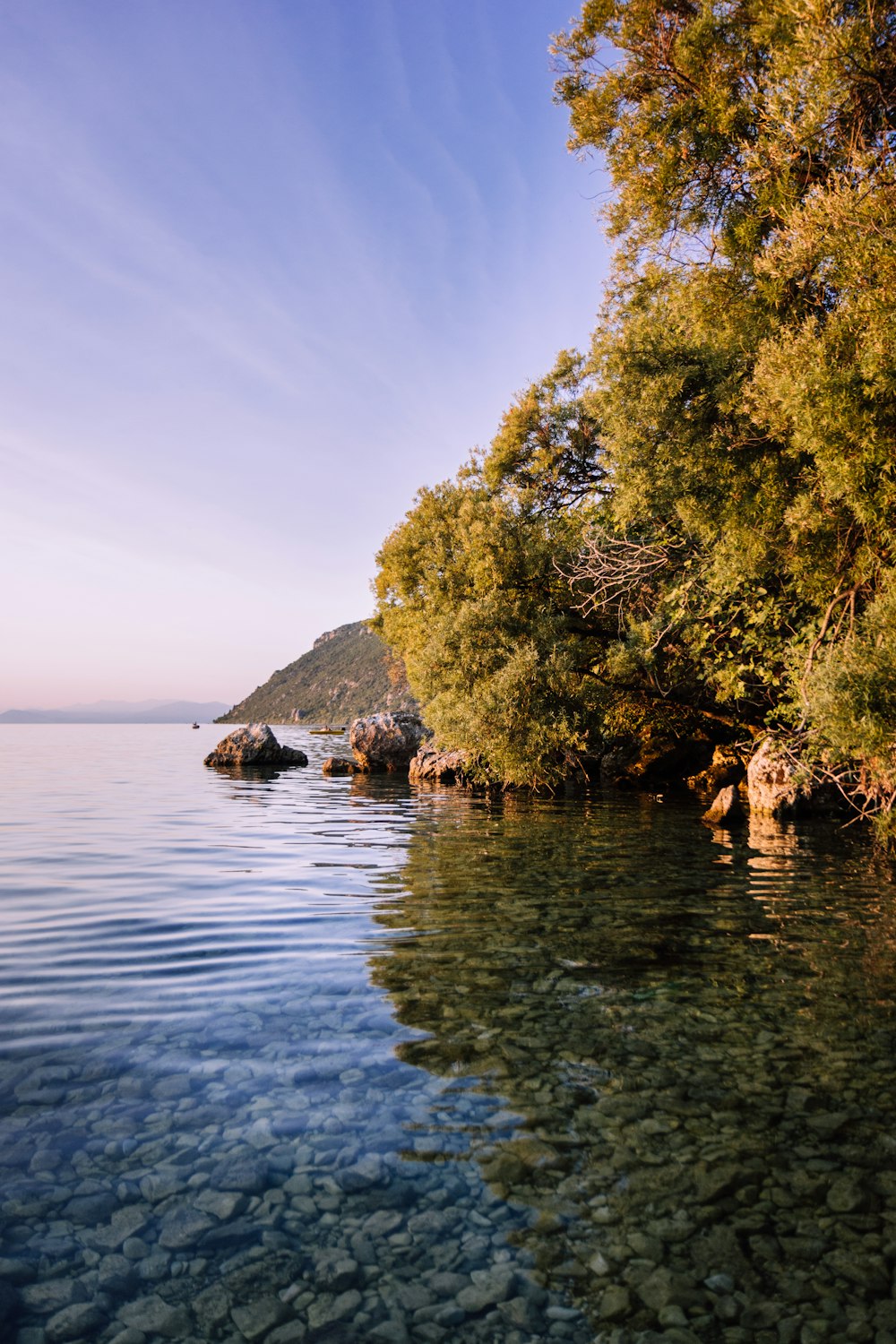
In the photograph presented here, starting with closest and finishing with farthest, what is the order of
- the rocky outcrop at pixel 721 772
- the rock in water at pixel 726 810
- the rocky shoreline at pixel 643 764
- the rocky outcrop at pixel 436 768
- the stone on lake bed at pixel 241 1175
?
the stone on lake bed at pixel 241 1175 < the rock in water at pixel 726 810 < the rocky shoreline at pixel 643 764 < the rocky outcrop at pixel 721 772 < the rocky outcrop at pixel 436 768

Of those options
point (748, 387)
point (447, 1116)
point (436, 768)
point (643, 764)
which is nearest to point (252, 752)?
point (436, 768)

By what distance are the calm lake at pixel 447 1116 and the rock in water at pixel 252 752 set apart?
3370cm

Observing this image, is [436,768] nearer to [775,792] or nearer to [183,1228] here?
[775,792]

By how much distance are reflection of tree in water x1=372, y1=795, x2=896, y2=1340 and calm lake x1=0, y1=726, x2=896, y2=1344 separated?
0.02 meters

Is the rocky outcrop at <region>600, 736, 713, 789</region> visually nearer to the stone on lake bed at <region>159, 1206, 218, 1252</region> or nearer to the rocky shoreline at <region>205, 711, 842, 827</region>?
the rocky shoreline at <region>205, 711, 842, 827</region>

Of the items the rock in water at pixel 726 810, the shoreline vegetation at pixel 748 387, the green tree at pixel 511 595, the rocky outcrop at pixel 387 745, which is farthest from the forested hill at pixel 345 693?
the rock in water at pixel 726 810

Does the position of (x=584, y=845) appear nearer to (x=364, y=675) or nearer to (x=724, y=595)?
(x=724, y=595)

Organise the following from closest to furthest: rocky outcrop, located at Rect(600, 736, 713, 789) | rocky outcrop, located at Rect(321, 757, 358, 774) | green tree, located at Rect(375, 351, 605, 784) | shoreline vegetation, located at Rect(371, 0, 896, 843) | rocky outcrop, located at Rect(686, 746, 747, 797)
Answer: shoreline vegetation, located at Rect(371, 0, 896, 843) < green tree, located at Rect(375, 351, 605, 784) < rocky outcrop, located at Rect(686, 746, 747, 797) < rocky outcrop, located at Rect(600, 736, 713, 789) < rocky outcrop, located at Rect(321, 757, 358, 774)

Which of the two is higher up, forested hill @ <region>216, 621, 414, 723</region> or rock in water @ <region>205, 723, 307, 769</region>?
forested hill @ <region>216, 621, 414, 723</region>

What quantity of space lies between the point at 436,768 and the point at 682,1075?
101 ft

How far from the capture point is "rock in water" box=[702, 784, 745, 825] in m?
20.7

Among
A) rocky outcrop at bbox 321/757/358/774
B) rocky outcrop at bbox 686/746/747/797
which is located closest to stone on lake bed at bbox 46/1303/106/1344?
rocky outcrop at bbox 686/746/747/797

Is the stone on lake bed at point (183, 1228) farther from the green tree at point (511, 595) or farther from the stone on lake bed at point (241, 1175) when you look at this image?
the green tree at point (511, 595)

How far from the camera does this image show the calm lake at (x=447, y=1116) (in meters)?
3.62
